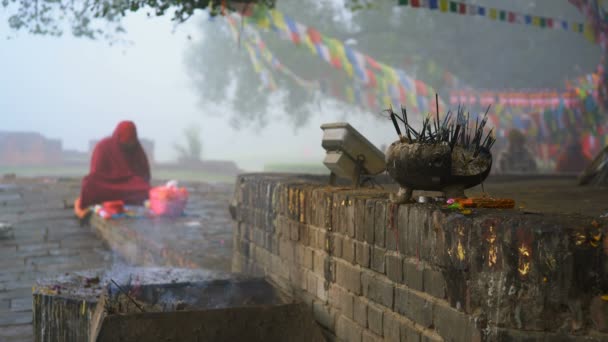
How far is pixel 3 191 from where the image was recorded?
15094mm

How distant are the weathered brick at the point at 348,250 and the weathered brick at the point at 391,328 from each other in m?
0.53

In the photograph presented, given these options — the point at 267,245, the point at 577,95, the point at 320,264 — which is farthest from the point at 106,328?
the point at 577,95

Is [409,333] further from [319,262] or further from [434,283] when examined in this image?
[319,262]

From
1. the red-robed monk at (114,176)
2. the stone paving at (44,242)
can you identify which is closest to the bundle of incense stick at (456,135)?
the stone paving at (44,242)

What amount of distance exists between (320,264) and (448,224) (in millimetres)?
1759

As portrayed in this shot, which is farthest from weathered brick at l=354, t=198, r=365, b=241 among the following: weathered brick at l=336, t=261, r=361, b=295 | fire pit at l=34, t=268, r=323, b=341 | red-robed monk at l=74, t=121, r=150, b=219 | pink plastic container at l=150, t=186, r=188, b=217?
red-robed monk at l=74, t=121, r=150, b=219

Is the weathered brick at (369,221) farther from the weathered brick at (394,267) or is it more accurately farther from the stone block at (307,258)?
the stone block at (307,258)

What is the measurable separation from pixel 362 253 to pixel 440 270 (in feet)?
2.98

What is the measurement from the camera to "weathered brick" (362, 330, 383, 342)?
166 inches

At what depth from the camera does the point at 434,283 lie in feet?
11.8

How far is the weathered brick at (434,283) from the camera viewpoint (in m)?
3.53

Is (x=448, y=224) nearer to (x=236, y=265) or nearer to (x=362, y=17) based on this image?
(x=236, y=265)

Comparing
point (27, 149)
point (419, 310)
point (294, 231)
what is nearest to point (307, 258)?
point (294, 231)

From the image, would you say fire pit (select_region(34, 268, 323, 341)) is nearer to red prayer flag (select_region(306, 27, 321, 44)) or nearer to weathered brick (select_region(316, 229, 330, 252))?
weathered brick (select_region(316, 229, 330, 252))
